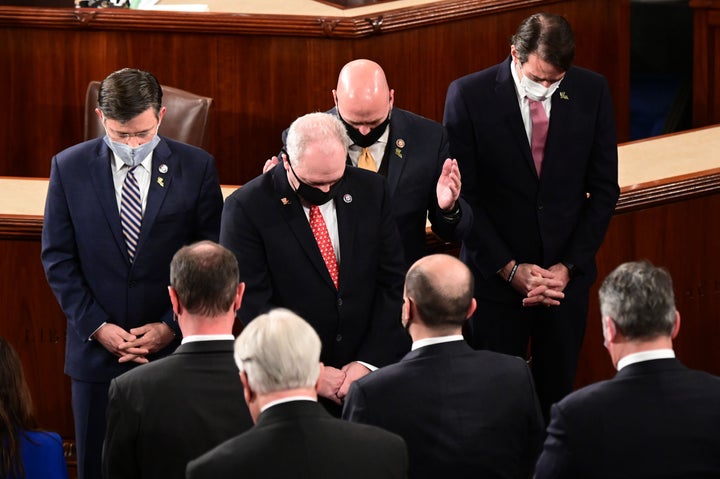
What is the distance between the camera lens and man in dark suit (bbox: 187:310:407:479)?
2.68 metres

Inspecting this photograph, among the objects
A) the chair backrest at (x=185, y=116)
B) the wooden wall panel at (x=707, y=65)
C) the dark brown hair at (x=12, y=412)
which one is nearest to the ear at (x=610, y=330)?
the dark brown hair at (x=12, y=412)

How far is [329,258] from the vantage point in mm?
3938

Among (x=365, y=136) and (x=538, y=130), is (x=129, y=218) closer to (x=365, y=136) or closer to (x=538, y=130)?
(x=365, y=136)

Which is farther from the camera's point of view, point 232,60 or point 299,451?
point 232,60

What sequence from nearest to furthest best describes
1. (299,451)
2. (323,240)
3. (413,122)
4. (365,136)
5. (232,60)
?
(299,451)
(323,240)
(365,136)
(413,122)
(232,60)

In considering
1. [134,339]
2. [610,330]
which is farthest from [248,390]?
[134,339]

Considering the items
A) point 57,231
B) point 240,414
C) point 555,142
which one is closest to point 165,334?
point 57,231

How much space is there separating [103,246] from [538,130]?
4.76 ft

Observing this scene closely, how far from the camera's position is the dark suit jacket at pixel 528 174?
4.37 meters

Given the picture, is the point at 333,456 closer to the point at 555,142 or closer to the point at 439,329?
the point at 439,329

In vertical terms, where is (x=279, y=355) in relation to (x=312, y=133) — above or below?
below

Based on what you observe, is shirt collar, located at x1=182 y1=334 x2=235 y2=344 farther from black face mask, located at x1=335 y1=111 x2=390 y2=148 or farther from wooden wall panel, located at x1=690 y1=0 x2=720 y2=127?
wooden wall panel, located at x1=690 y1=0 x2=720 y2=127

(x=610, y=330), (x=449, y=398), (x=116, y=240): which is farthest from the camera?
(x=116, y=240)

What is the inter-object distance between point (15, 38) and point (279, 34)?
47.0 inches
